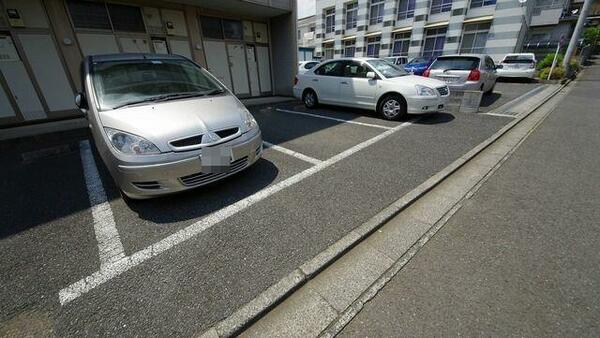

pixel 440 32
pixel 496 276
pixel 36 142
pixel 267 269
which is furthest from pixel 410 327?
pixel 440 32

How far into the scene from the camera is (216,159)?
269 cm

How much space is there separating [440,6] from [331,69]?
1921cm

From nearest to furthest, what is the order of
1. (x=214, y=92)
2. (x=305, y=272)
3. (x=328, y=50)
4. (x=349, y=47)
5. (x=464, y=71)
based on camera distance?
(x=305, y=272) < (x=214, y=92) < (x=464, y=71) < (x=349, y=47) < (x=328, y=50)

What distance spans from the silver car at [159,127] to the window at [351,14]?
2734 cm

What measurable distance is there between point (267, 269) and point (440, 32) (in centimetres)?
2470

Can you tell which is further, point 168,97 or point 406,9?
point 406,9

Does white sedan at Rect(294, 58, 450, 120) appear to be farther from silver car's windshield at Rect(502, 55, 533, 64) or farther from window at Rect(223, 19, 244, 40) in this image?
silver car's windshield at Rect(502, 55, 533, 64)

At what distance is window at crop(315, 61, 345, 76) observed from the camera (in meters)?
6.83

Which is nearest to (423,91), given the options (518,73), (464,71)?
(464,71)

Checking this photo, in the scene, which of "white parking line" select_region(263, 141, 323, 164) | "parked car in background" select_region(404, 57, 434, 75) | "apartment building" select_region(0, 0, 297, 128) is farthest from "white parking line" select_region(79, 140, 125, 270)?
"parked car in background" select_region(404, 57, 434, 75)

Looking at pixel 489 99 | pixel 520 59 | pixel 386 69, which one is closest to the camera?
pixel 386 69

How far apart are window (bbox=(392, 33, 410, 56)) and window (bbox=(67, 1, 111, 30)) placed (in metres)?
22.6

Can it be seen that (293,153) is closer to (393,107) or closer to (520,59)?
(393,107)

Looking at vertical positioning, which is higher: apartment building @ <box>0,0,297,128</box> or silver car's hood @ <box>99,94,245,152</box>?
apartment building @ <box>0,0,297,128</box>
